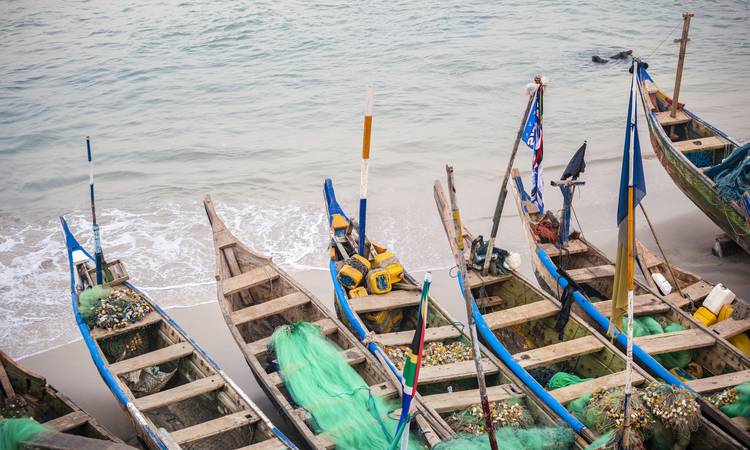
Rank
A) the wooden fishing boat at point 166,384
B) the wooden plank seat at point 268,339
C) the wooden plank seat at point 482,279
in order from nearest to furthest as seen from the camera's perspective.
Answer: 1. the wooden fishing boat at point 166,384
2. the wooden plank seat at point 268,339
3. the wooden plank seat at point 482,279

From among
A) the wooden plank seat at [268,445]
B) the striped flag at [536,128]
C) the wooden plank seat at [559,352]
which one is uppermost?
the striped flag at [536,128]

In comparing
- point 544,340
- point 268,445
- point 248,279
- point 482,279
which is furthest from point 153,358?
point 544,340

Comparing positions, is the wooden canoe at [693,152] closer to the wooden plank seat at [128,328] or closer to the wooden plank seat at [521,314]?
the wooden plank seat at [521,314]

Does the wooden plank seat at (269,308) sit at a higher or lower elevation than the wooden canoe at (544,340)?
higher

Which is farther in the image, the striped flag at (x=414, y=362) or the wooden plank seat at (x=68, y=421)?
the wooden plank seat at (x=68, y=421)

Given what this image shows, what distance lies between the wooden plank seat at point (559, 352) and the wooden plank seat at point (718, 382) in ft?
3.17

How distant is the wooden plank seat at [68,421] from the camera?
6207mm

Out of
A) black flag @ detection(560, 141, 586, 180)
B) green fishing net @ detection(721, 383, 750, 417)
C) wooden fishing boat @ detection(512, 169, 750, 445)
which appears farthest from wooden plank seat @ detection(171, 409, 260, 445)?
black flag @ detection(560, 141, 586, 180)

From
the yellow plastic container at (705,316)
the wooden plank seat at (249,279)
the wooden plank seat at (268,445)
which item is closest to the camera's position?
the wooden plank seat at (268,445)

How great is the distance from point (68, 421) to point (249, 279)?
2.84 meters

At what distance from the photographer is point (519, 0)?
1108 inches

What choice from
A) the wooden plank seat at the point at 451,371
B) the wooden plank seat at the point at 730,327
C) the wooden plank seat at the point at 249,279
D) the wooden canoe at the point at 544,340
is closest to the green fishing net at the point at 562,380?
the wooden canoe at the point at 544,340

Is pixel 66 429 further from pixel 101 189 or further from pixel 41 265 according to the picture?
pixel 101 189

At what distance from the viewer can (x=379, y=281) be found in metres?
8.04
